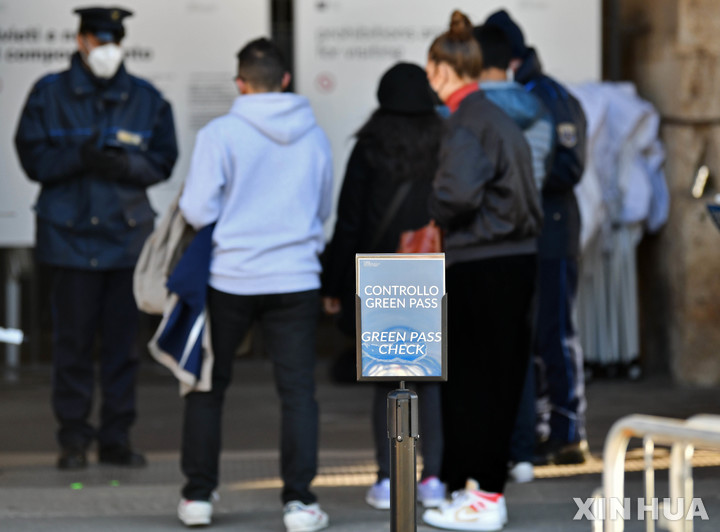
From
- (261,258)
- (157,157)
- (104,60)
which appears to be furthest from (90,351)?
(261,258)

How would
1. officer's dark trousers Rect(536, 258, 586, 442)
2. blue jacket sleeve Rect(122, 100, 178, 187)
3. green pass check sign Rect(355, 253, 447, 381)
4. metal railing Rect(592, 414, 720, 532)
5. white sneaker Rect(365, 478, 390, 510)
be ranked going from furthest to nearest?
officer's dark trousers Rect(536, 258, 586, 442) → blue jacket sleeve Rect(122, 100, 178, 187) → white sneaker Rect(365, 478, 390, 510) → green pass check sign Rect(355, 253, 447, 381) → metal railing Rect(592, 414, 720, 532)

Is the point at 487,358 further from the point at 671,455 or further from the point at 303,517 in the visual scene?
the point at 671,455

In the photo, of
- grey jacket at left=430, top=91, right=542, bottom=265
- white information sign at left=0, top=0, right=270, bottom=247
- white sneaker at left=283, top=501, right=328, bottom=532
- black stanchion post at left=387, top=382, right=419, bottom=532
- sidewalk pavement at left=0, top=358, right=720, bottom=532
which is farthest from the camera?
white information sign at left=0, top=0, right=270, bottom=247

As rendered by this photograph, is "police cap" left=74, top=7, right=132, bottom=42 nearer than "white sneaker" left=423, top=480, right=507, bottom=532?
No

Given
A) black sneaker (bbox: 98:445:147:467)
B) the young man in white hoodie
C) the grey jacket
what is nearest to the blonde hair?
the grey jacket

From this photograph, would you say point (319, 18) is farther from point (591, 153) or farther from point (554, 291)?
point (554, 291)

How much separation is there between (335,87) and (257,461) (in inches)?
104

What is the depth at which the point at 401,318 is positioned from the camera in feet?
11.2

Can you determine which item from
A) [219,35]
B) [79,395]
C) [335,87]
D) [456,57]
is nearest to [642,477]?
[456,57]

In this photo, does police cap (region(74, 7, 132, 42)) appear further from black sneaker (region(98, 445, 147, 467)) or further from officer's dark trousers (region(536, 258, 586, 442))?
officer's dark trousers (region(536, 258, 586, 442))

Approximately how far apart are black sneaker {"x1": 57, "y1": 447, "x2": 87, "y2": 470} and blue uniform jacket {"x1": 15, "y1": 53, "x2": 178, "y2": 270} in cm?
86

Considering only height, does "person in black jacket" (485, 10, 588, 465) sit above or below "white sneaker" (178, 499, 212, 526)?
above

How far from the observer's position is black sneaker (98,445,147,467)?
19.6 feet

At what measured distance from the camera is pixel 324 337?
27.9 ft
